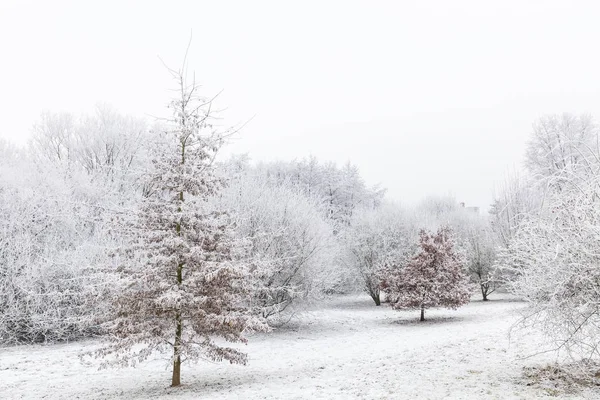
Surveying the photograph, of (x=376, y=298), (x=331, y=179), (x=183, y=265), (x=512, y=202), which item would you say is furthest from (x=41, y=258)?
(x=331, y=179)

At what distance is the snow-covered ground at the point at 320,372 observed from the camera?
27.5ft

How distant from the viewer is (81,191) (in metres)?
24.0

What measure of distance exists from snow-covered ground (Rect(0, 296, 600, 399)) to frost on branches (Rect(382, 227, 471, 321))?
3590 millimetres

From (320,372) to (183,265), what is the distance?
390 centimetres

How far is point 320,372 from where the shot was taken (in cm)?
1056

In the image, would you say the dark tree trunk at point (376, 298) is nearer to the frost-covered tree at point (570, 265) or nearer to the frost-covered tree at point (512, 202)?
the frost-covered tree at point (512, 202)

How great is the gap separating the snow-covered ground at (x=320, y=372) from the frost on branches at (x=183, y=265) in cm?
110

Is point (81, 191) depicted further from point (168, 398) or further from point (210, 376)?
point (168, 398)

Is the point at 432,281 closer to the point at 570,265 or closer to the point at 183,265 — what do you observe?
the point at 183,265

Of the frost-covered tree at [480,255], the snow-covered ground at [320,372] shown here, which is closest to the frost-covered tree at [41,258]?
the snow-covered ground at [320,372]

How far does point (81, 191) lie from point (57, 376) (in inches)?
546

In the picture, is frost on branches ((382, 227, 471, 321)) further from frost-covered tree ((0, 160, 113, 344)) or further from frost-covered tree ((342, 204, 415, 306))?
frost-covered tree ((0, 160, 113, 344))

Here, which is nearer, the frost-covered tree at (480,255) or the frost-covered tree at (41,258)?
the frost-covered tree at (41,258)

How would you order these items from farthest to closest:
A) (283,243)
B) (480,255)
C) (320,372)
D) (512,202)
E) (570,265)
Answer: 1. (480,255)
2. (512,202)
3. (283,243)
4. (320,372)
5. (570,265)
